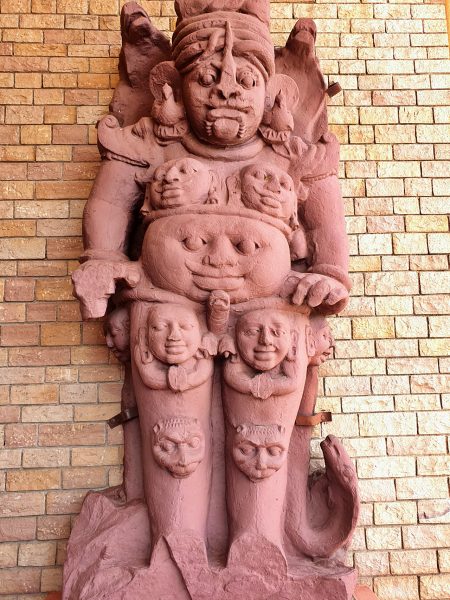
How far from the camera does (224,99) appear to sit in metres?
2.29

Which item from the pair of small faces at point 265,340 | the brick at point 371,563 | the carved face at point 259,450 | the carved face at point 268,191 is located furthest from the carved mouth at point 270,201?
the brick at point 371,563

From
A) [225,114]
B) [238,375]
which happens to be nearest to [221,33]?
[225,114]

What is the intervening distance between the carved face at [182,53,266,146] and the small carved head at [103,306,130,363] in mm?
705

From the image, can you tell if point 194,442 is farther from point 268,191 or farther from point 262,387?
point 268,191

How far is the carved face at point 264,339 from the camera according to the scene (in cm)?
212

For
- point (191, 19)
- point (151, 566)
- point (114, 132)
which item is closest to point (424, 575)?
point (151, 566)

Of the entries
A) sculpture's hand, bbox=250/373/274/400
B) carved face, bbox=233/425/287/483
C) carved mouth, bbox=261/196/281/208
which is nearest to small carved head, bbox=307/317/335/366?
sculpture's hand, bbox=250/373/274/400

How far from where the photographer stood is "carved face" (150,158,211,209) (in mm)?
2252

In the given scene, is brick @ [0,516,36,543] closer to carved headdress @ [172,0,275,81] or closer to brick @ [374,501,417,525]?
brick @ [374,501,417,525]

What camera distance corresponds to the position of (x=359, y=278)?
274 centimetres

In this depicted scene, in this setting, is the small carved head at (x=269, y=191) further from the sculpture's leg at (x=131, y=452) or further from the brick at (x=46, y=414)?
the brick at (x=46, y=414)

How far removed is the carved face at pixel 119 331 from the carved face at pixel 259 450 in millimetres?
511

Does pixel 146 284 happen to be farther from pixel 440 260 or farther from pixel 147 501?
pixel 440 260

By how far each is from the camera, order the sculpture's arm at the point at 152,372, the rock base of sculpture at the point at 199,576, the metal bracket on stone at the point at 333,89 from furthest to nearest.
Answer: the metal bracket on stone at the point at 333,89 → the sculpture's arm at the point at 152,372 → the rock base of sculpture at the point at 199,576
